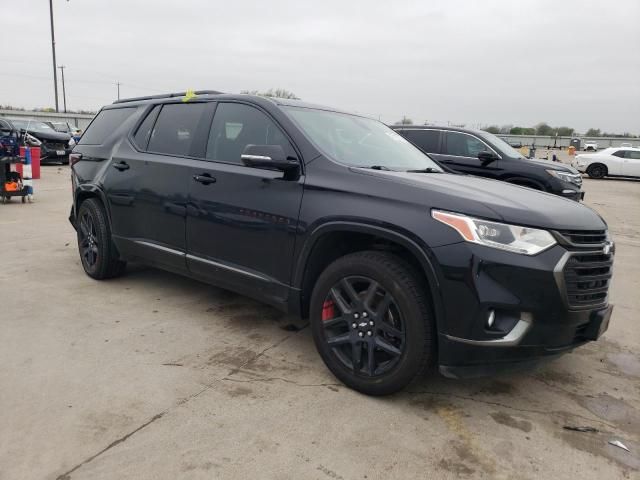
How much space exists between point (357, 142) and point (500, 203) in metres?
1.35

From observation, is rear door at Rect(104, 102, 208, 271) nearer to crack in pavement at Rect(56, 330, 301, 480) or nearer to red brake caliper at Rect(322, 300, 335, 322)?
crack in pavement at Rect(56, 330, 301, 480)

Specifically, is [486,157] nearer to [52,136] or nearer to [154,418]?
[154,418]

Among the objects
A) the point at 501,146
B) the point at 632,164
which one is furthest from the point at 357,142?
the point at 632,164

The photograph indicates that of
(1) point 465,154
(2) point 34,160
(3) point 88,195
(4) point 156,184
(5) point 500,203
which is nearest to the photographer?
(5) point 500,203

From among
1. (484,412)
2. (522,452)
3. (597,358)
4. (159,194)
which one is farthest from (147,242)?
(597,358)

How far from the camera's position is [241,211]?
341 cm

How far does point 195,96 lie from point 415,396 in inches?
114

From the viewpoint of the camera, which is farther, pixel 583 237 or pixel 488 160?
pixel 488 160

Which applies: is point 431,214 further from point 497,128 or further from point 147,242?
point 497,128

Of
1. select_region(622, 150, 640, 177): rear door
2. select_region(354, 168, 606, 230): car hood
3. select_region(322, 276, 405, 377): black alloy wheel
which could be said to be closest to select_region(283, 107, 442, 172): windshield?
select_region(354, 168, 606, 230): car hood

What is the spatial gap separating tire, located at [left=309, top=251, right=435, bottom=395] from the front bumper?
16 cm

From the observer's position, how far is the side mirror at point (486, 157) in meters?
8.52

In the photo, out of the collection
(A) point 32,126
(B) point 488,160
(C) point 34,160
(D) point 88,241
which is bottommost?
(D) point 88,241

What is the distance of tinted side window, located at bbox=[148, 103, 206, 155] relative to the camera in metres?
3.97
